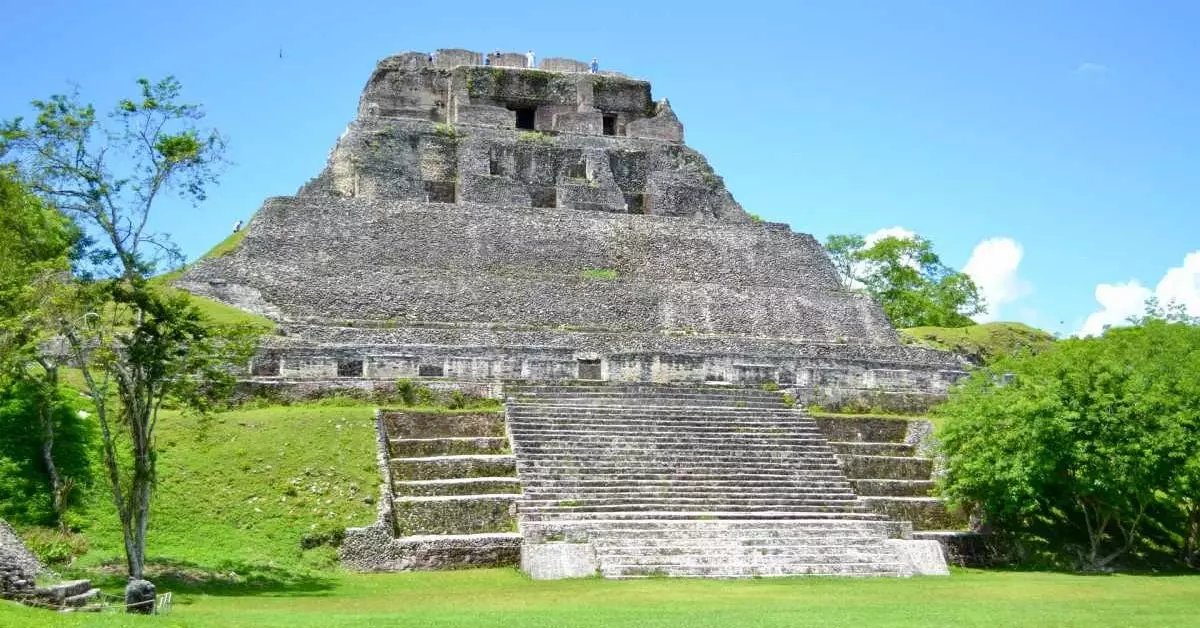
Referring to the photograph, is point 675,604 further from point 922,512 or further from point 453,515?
point 922,512

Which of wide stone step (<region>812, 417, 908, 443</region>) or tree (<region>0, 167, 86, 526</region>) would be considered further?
wide stone step (<region>812, 417, 908, 443</region>)

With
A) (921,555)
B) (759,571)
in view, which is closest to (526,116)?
(921,555)

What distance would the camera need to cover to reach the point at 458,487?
16344mm

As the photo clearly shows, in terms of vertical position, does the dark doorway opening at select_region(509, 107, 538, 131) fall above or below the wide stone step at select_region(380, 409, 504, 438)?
above

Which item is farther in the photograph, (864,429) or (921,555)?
(864,429)

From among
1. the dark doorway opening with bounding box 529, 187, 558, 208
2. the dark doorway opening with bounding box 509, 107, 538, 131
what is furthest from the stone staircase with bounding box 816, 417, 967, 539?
the dark doorway opening with bounding box 509, 107, 538, 131

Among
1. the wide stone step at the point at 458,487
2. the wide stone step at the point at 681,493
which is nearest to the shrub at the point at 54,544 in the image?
the wide stone step at the point at 458,487

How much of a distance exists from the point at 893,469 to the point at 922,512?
123cm

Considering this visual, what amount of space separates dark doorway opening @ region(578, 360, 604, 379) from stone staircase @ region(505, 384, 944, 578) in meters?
1.65

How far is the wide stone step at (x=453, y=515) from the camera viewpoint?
612 inches

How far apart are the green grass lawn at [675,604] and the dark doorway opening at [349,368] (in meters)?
6.75

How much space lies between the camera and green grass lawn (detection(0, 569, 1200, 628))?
1059cm

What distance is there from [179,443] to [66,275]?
11.3 ft

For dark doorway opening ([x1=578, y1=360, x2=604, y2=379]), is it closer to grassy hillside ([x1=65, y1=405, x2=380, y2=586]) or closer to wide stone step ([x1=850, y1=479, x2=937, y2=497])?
grassy hillside ([x1=65, y1=405, x2=380, y2=586])
